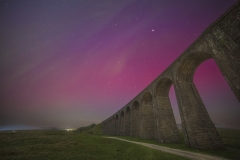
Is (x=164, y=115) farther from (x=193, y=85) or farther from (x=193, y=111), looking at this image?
Answer: (x=193, y=85)

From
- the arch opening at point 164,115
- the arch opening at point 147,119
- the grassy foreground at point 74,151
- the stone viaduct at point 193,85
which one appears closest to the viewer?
the grassy foreground at point 74,151

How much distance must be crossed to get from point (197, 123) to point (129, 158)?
9.47m

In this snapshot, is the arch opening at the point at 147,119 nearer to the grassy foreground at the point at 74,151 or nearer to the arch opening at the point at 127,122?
the arch opening at the point at 127,122

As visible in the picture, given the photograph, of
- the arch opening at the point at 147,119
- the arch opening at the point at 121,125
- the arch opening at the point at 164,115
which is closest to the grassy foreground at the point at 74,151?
the arch opening at the point at 164,115

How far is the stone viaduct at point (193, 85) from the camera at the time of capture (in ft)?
28.0

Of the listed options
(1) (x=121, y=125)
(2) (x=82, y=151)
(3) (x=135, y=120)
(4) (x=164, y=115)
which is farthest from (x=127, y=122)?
(2) (x=82, y=151)

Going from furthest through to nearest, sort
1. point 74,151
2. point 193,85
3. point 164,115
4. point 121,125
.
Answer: point 121,125, point 164,115, point 193,85, point 74,151

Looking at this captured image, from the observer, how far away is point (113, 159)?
293 inches

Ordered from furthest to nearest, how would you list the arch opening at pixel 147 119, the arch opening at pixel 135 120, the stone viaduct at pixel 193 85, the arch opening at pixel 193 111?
1. the arch opening at pixel 135 120
2. the arch opening at pixel 147 119
3. the arch opening at pixel 193 111
4. the stone viaduct at pixel 193 85

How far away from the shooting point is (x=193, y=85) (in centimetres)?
1505

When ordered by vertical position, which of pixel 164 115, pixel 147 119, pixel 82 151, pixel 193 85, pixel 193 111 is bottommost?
pixel 82 151

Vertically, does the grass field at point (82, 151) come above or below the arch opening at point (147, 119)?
below

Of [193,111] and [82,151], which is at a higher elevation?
[193,111]

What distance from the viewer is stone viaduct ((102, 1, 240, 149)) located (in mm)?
8539
